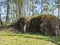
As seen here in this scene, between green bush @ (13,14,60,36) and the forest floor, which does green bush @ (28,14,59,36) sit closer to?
green bush @ (13,14,60,36)

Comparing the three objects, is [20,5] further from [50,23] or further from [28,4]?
[50,23]

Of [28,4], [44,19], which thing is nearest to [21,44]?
[44,19]

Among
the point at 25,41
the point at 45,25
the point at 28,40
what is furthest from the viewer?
the point at 45,25

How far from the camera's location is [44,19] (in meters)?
15.8

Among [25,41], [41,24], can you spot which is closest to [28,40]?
[25,41]

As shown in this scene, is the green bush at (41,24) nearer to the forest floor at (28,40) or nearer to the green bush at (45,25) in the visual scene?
the green bush at (45,25)

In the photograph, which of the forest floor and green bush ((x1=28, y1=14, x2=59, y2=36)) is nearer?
the forest floor

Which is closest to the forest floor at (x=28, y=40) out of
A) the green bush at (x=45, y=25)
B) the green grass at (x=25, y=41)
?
the green grass at (x=25, y=41)

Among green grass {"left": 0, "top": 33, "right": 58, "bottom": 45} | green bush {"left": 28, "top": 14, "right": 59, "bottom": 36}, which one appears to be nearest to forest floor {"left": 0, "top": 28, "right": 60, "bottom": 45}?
green grass {"left": 0, "top": 33, "right": 58, "bottom": 45}

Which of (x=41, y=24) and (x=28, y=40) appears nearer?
(x=28, y=40)

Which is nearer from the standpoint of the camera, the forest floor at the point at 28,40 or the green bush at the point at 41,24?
the forest floor at the point at 28,40

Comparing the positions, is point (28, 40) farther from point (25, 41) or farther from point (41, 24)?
point (41, 24)

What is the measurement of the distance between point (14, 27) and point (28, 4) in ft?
38.3

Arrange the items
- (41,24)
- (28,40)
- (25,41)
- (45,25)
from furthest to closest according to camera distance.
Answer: (41,24) < (45,25) < (28,40) < (25,41)
